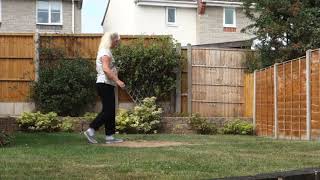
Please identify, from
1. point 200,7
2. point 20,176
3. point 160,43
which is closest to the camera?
point 20,176


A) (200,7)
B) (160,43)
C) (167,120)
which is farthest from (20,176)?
(200,7)

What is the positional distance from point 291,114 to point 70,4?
21.5 meters

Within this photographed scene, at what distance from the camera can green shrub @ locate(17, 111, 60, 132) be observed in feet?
51.2

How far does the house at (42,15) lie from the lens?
1277 inches

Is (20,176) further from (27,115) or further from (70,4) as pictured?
(70,4)

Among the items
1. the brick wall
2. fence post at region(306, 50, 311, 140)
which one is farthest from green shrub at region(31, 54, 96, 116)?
fence post at region(306, 50, 311, 140)

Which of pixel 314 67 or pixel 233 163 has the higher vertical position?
pixel 314 67

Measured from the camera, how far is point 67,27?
33031 millimetres

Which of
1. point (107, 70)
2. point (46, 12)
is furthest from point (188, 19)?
point (107, 70)

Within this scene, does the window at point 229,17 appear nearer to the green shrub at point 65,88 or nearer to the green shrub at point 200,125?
the green shrub at point 65,88

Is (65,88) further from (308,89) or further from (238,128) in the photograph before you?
(308,89)

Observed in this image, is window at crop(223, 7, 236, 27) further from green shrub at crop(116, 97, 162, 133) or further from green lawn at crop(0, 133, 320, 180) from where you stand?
green lawn at crop(0, 133, 320, 180)

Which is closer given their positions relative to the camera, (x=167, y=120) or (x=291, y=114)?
(x=291, y=114)

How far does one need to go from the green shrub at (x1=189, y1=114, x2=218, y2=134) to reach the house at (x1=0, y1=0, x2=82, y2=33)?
17.1 metres
